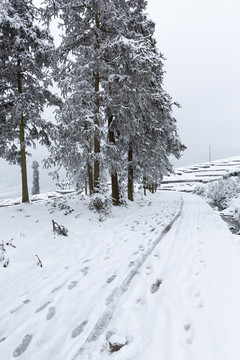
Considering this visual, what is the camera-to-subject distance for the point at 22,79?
11.7 metres

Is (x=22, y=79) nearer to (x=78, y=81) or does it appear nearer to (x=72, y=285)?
(x=78, y=81)

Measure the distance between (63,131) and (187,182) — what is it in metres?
45.8

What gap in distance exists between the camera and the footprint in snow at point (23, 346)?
2.13m

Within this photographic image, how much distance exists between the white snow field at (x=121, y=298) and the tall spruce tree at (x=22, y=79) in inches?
297

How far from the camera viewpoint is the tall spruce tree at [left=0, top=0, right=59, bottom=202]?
1042 cm

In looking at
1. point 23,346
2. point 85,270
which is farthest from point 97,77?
point 23,346

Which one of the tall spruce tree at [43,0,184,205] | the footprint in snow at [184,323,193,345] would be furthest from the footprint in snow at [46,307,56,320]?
the tall spruce tree at [43,0,184,205]

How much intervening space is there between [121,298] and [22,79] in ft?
41.7

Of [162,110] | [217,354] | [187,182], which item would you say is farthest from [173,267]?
Answer: [187,182]

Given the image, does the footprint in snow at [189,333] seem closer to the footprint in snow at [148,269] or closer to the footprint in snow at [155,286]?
the footprint in snow at [155,286]

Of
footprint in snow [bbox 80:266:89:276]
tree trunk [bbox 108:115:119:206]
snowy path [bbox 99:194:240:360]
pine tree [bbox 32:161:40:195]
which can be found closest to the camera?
snowy path [bbox 99:194:240:360]

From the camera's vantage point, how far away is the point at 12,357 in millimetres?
2086

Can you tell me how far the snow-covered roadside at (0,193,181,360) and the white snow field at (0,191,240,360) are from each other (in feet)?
0.05

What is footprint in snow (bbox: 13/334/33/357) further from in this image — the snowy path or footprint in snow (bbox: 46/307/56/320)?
the snowy path
